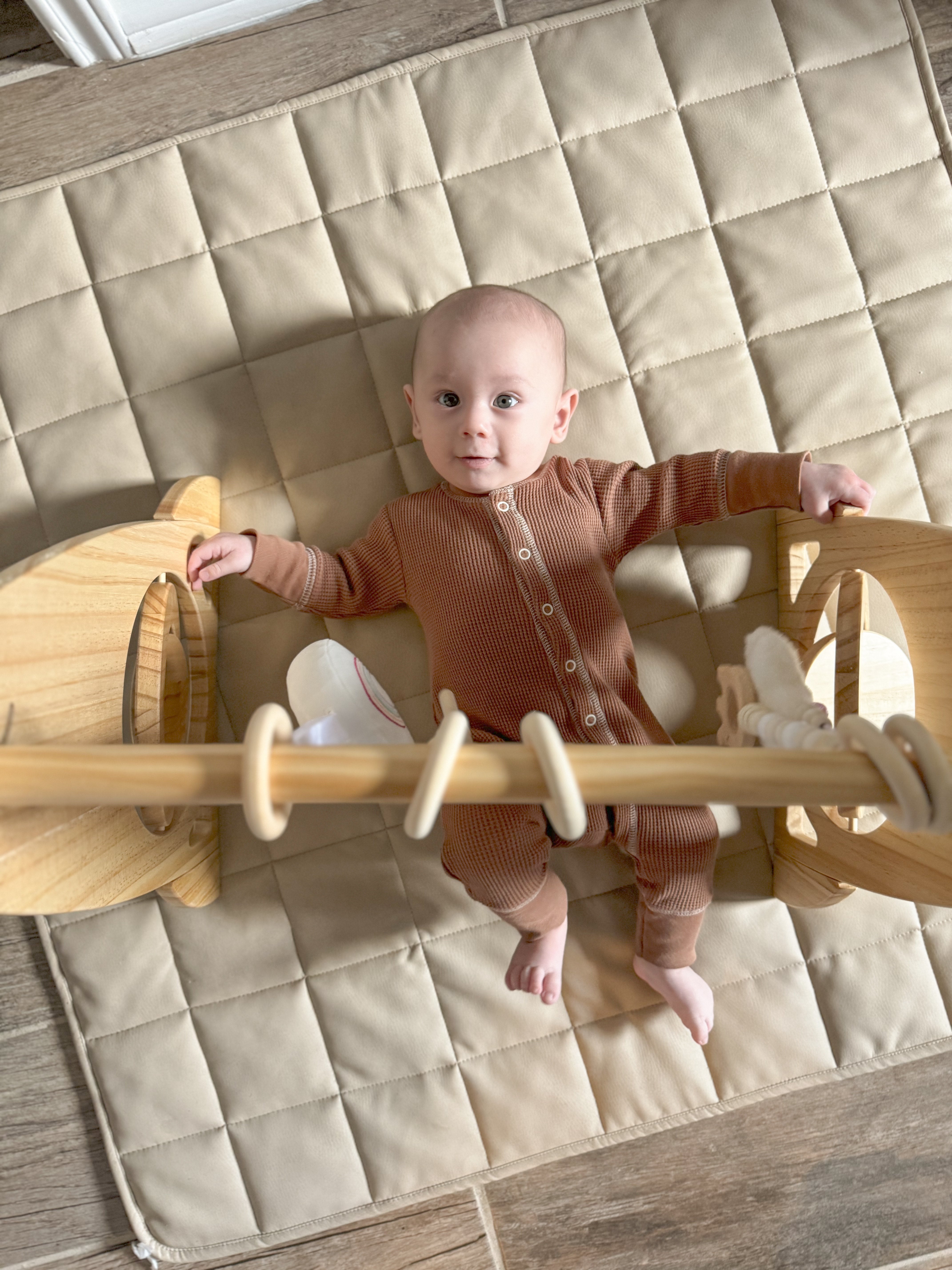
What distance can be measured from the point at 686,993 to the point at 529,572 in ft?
1.60

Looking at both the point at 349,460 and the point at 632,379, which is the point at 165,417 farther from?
the point at 632,379

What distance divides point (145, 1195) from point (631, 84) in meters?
1.42

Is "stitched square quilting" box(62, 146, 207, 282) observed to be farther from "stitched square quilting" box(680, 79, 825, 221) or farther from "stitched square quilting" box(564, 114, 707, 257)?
"stitched square quilting" box(680, 79, 825, 221)

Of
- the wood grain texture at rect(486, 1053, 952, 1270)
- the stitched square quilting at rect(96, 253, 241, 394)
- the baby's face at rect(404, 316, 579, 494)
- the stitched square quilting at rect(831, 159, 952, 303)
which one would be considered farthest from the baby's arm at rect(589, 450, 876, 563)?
the wood grain texture at rect(486, 1053, 952, 1270)

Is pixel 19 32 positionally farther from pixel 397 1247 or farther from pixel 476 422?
pixel 397 1247

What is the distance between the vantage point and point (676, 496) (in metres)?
0.93

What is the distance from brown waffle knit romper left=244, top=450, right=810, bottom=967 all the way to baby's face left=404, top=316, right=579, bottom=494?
0.16 feet

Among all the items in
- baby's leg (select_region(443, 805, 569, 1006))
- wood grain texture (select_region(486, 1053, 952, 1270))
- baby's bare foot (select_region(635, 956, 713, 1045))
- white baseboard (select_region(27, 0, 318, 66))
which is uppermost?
white baseboard (select_region(27, 0, 318, 66))

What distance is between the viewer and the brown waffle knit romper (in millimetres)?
891

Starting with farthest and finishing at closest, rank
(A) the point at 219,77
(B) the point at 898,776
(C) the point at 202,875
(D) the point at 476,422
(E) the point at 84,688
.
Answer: (A) the point at 219,77, (C) the point at 202,875, (D) the point at 476,422, (E) the point at 84,688, (B) the point at 898,776

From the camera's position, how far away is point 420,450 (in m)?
1.02

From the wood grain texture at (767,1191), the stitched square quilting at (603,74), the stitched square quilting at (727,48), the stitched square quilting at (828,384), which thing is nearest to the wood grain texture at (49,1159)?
the wood grain texture at (767,1191)

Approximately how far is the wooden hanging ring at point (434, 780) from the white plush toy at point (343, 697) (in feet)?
0.81

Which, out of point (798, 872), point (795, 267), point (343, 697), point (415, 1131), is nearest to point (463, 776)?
point (343, 697)
